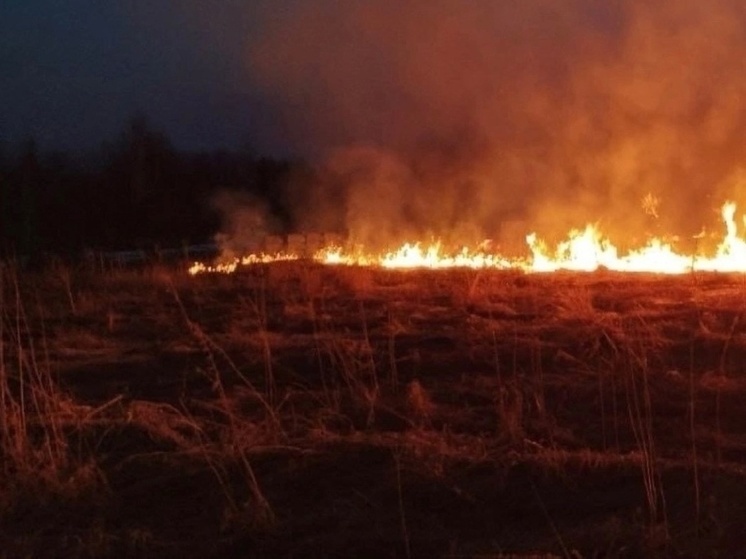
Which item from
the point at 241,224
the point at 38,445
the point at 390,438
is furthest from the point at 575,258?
the point at 241,224

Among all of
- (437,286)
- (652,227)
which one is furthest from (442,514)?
(652,227)

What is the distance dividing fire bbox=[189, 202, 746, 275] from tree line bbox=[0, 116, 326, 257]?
948 centimetres

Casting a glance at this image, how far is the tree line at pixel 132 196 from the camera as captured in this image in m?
33.2

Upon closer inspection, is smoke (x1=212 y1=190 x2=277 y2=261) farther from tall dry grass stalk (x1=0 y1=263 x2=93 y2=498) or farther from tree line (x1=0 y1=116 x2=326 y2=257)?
tall dry grass stalk (x1=0 y1=263 x2=93 y2=498)

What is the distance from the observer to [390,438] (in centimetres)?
801

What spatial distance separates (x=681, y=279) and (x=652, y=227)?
5059mm

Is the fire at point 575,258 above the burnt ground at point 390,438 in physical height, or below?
above

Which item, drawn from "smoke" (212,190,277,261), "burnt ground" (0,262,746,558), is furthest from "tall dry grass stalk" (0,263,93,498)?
"smoke" (212,190,277,261)

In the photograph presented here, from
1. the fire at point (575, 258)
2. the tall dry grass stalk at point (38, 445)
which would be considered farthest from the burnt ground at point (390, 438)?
the fire at point (575, 258)

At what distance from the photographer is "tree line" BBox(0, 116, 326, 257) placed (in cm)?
3316

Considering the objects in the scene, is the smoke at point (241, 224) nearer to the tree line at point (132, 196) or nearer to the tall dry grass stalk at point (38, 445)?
the tree line at point (132, 196)

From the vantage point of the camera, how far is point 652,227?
2270 centimetres

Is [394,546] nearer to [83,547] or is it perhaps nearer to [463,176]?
[83,547]

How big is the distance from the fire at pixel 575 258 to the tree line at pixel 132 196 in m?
9.48
